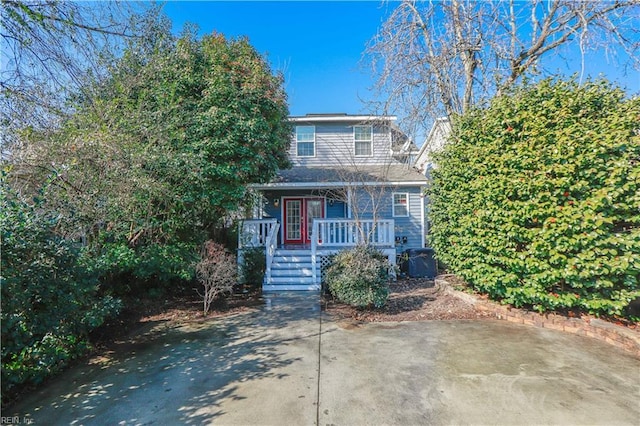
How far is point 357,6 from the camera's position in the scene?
26.4ft

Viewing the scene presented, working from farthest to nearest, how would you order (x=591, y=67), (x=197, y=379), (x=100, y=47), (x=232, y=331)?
(x=591, y=67) → (x=232, y=331) → (x=100, y=47) → (x=197, y=379)

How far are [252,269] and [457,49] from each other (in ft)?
27.7

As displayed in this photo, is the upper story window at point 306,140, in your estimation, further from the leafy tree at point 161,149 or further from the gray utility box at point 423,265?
the gray utility box at point 423,265

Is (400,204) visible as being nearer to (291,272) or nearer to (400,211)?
(400,211)

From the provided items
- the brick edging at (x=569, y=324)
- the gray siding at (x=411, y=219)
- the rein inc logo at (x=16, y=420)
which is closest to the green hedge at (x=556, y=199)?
the brick edging at (x=569, y=324)

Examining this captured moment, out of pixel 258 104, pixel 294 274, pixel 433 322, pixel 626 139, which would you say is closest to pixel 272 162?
pixel 258 104

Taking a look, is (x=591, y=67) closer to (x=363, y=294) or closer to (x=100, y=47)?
(x=363, y=294)

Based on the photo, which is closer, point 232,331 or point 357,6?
point 232,331

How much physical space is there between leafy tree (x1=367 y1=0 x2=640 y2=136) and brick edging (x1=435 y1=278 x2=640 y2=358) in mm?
4928

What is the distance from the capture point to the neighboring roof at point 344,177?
1082 cm

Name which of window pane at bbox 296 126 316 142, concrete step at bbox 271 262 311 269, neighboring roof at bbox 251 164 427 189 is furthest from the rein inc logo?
window pane at bbox 296 126 316 142

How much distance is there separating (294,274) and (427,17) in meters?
8.17

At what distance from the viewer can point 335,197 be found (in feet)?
38.3

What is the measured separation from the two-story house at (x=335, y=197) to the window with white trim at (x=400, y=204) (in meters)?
0.04
